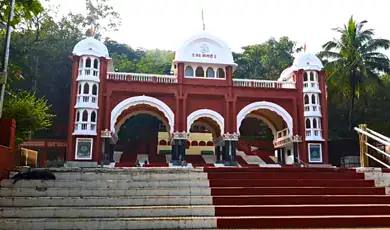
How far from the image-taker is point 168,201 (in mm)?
6676

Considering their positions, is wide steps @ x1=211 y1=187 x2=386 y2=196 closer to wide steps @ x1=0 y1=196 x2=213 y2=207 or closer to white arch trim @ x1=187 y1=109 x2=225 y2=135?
wide steps @ x1=0 y1=196 x2=213 y2=207

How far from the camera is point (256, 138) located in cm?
3341

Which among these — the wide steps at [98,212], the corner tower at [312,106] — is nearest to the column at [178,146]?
the corner tower at [312,106]

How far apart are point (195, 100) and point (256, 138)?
14.1 meters

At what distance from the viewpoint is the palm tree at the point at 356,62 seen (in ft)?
83.7

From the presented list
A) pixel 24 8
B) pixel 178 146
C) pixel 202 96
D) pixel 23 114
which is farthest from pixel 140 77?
pixel 24 8

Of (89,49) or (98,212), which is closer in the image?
(98,212)

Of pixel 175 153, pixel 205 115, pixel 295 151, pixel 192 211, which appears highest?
pixel 205 115

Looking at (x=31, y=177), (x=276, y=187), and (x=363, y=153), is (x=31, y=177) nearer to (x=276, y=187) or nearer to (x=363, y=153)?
(x=276, y=187)

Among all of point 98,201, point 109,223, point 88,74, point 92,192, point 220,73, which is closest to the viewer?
point 109,223

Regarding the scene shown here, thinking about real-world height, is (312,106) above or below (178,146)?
above

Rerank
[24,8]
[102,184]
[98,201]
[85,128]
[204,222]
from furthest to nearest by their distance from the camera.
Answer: [85,128]
[24,8]
[102,184]
[98,201]
[204,222]

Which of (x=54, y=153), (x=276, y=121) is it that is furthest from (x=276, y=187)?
(x=54, y=153)

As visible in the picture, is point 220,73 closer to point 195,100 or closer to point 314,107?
point 195,100
